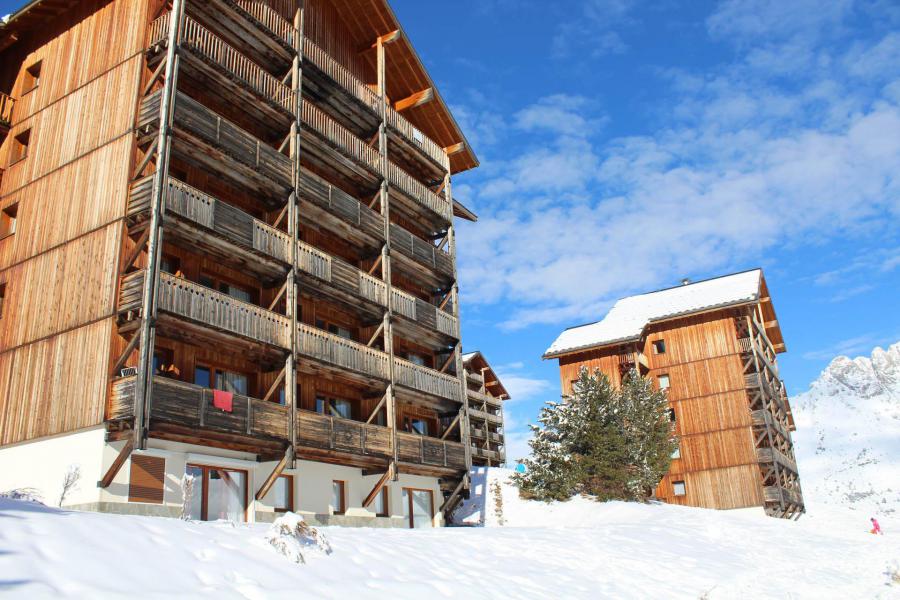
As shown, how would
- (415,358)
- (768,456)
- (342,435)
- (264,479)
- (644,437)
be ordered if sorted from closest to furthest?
(264,479), (342,435), (415,358), (644,437), (768,456)

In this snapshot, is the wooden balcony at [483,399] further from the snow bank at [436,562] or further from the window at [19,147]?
the window at [19,147]

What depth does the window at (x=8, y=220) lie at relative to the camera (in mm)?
→ 26422

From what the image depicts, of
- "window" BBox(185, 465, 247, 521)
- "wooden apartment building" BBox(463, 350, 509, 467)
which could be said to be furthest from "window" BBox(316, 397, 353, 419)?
"wooden apartment building" BBox(463, 350, 509, 467)

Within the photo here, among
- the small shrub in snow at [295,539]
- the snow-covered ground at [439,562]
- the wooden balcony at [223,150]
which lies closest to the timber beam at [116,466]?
the snow-covered ground at [439,562]

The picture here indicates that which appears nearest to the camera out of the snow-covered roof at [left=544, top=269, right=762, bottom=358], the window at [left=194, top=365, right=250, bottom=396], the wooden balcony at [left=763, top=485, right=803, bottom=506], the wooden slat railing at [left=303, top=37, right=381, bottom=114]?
the window at [left=194, top=365, right=250, bottom=396]

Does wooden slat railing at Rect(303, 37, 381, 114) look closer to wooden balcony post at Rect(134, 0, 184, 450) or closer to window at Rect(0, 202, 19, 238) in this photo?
wooden balcony post at Rect(134, 0, 184, 450)

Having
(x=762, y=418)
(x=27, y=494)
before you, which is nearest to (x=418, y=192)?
(x=27, y=494)

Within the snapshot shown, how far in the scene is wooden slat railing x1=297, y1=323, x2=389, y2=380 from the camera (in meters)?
26.2

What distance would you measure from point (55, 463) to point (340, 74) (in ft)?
61.2

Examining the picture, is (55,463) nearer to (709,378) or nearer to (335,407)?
(335,407)

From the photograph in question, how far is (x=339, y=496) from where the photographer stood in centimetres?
2812

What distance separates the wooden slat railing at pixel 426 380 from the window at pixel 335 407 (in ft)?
7.02

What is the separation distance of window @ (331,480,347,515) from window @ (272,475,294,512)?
214 centimetres

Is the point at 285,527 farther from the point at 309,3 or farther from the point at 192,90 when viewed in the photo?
the point at 309,3
